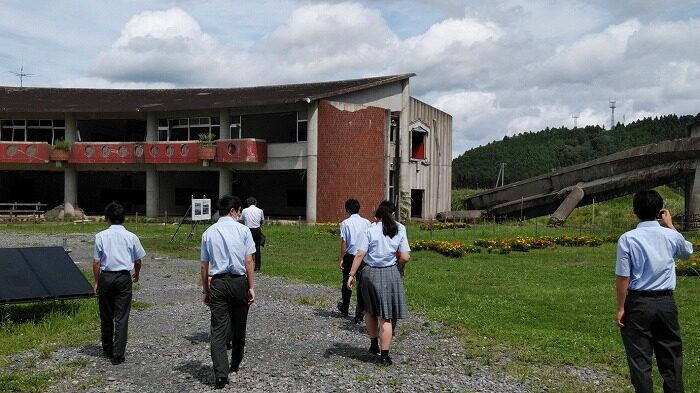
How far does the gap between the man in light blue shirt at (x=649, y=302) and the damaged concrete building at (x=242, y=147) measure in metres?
27.1

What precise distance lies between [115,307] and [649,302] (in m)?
5.86

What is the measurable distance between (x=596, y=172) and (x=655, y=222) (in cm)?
2745

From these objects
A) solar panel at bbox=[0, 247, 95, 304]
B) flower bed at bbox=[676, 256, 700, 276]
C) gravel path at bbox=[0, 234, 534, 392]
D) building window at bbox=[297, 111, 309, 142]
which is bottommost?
gravel path at bbox=[0, 234, 534, 392]

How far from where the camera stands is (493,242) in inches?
864

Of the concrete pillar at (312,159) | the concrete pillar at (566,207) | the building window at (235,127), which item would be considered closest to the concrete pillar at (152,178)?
the building window at (235,127)

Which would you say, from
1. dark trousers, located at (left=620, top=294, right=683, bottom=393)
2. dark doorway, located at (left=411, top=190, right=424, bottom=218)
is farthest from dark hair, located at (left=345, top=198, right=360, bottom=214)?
dark doorway, located at (left=411, top=190, right=424, bottom=218)

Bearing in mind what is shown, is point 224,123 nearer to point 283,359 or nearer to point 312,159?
point 312,159

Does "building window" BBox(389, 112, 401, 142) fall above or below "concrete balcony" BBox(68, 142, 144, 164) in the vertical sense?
above

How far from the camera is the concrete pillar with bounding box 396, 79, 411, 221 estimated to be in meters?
35.0

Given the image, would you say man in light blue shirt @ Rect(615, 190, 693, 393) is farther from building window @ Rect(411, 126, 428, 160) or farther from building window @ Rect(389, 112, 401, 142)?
building window @ Rect(411, 126, 428, 160)

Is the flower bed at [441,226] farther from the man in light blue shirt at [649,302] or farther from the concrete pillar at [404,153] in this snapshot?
the man in light blue shirt at [649,302]

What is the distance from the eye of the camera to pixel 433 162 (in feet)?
125

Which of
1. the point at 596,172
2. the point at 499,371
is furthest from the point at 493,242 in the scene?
the point at 499,371

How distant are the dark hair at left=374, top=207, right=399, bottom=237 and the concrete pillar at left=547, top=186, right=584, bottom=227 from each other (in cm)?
2383
